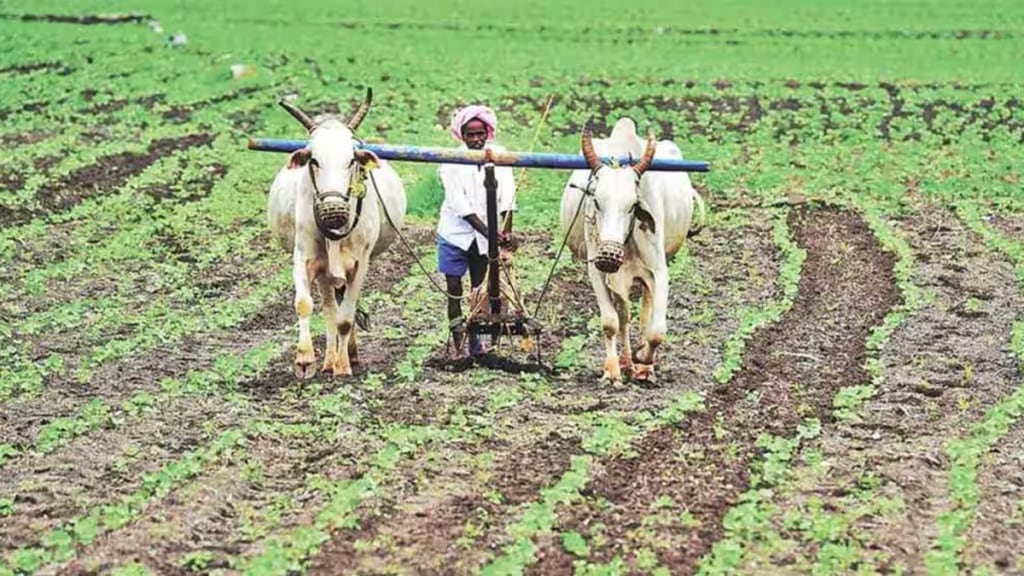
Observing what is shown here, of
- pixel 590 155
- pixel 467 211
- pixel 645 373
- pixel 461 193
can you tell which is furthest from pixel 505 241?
pixel 645 373

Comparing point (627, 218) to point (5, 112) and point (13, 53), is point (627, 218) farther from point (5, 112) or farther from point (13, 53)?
point (13, 53)

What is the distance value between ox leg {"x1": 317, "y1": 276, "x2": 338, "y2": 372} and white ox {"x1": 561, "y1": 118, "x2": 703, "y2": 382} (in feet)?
5.70

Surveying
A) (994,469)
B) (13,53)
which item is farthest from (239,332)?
(13,53)

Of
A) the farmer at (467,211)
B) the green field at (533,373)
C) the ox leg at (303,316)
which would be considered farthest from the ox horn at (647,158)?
the ox leg at (303,316)

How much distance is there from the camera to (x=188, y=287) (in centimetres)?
1536

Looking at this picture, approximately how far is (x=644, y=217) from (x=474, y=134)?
52.8 inches

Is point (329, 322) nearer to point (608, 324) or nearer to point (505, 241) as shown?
point (505, 241)

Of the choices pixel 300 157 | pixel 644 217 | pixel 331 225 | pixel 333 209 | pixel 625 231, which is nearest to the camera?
pixel 333 209

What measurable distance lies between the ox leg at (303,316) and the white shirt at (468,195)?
1.07 metres

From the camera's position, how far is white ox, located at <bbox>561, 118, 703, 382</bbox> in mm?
10836

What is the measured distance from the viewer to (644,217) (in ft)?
36.9

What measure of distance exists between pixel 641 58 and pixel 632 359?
22798 millimetres

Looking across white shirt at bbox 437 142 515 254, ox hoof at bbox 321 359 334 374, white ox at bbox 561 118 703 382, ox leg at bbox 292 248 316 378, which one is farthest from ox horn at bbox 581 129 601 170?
ox hoof at bbox 321 359 334 374

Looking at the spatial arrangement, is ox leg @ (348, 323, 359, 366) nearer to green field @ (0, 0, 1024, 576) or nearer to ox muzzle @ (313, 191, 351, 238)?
green field @ (0, 0, 1024, 576)
